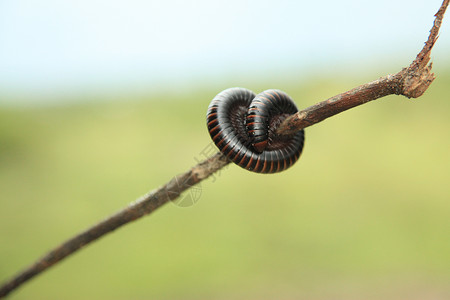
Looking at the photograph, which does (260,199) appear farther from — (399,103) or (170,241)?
(399,103)

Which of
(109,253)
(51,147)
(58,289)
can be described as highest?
(51,147)

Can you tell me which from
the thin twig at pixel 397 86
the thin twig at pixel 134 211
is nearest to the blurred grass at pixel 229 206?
the thin twig at pixel 134 211

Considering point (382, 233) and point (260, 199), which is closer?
point (382, 233)

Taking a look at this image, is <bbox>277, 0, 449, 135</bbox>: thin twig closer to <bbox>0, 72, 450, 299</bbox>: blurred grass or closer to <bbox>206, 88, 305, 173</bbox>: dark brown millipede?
<bbox>206, 88, 305, 173</bbox>: dark brown millipede

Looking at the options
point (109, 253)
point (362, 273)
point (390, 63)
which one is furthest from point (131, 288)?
point (390, 63)

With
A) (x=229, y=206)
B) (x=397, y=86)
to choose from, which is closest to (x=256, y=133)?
(x=397, y=86)

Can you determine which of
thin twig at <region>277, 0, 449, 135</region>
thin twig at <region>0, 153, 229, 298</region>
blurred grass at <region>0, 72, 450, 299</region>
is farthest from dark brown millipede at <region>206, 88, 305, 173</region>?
blurred grass at <region>0, 72, 450, 299</region>
